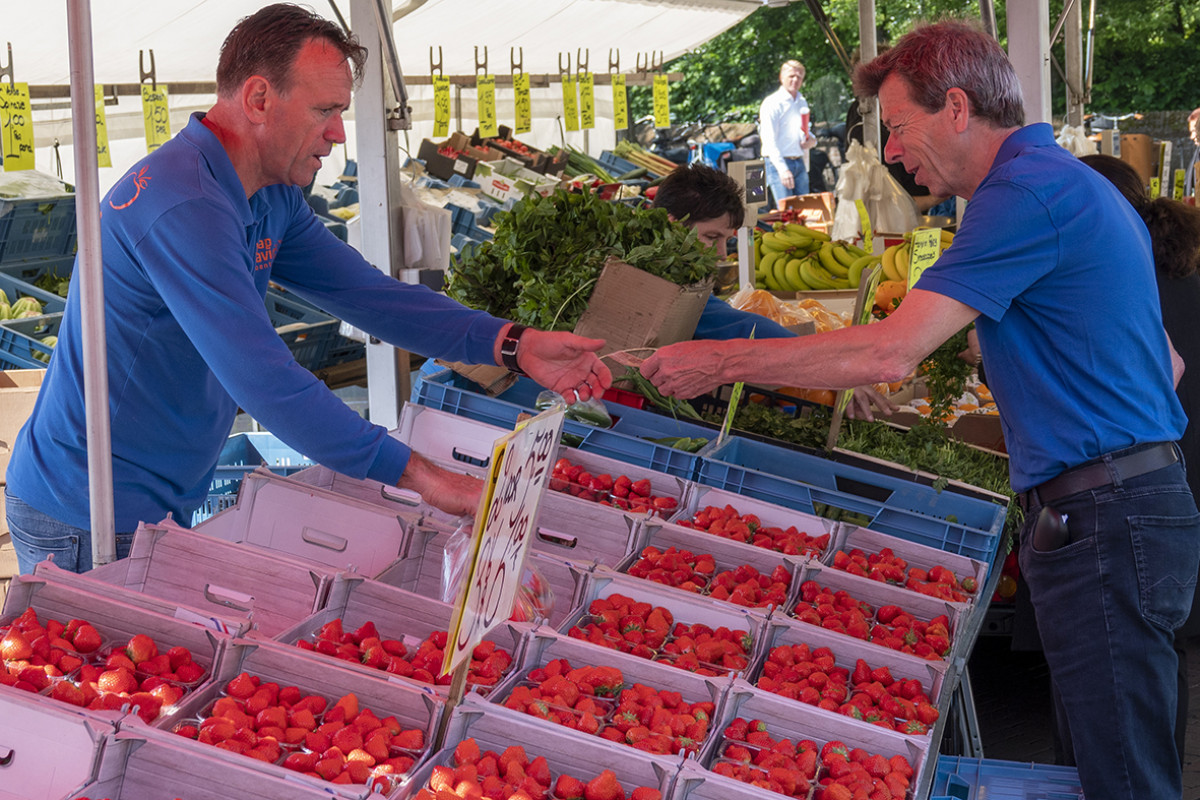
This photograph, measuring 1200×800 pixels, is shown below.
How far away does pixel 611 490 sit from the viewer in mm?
3334

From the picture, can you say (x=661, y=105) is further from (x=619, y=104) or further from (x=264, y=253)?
(x=264, y=253)

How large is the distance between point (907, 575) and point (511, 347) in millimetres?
1236

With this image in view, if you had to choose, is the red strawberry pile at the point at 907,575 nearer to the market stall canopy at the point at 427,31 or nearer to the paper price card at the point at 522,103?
the market stall canopy at the point at 427,31

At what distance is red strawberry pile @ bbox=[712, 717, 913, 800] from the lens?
6.47ft

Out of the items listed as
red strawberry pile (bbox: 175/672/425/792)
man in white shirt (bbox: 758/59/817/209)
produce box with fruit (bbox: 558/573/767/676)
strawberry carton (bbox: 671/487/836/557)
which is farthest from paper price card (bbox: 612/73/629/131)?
red strawberry pile (bbox: 175/672/425/792)

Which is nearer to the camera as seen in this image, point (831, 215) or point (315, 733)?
point (315, 733)

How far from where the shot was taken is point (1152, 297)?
2.33 metres

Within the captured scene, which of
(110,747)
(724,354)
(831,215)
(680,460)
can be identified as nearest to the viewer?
(110,747)

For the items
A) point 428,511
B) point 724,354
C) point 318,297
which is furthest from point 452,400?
point 724,354

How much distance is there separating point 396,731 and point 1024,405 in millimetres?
1406

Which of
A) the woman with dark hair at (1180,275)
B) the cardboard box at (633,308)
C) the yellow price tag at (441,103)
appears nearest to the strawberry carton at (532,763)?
the cardboard box at (633,308)

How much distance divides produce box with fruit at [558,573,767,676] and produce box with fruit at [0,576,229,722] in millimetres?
768

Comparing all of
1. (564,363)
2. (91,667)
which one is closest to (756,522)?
(564,363)

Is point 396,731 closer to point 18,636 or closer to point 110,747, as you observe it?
point 110,747
